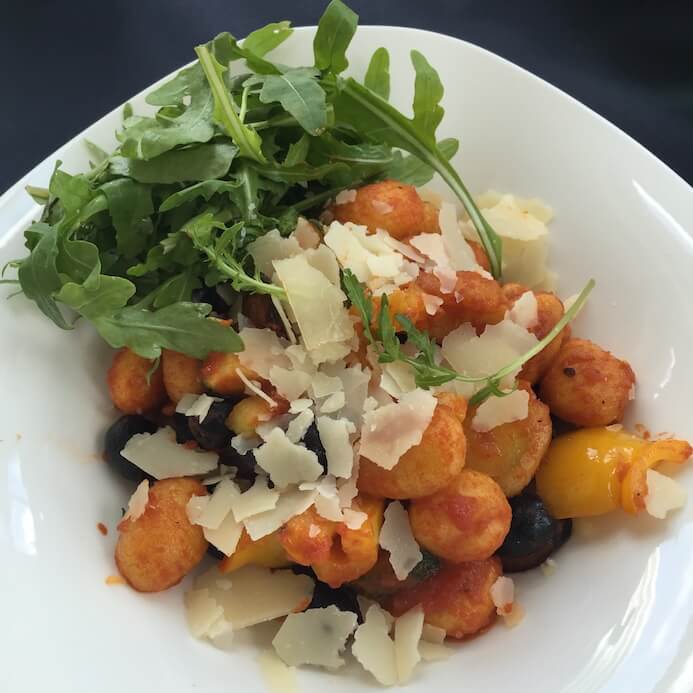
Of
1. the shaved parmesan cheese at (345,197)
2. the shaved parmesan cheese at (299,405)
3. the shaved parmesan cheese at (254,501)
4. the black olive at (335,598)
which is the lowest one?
the black olive at (335,598)

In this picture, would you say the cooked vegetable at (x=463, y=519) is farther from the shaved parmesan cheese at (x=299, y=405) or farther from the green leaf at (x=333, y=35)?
the green leaf at (x=333, y=35)

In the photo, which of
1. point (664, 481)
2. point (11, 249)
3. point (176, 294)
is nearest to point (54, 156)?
point (11, 249)

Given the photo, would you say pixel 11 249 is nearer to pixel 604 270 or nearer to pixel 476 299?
pixel 476 299

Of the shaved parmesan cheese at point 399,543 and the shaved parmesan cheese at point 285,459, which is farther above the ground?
the shaved parmesan cheese at point 285,459

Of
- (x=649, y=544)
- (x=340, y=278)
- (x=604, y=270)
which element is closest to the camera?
(x=649, y=544)

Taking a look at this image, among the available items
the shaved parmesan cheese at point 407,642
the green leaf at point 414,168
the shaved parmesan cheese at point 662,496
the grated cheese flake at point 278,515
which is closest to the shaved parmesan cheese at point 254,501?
the grated cheese flake at point 278,515

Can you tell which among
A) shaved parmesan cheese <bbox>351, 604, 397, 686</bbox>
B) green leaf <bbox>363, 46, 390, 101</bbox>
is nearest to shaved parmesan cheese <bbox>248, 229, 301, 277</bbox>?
green leaf <bbox>363, 46, 390, 101</bbox>

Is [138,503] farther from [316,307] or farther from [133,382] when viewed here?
[316,307]
